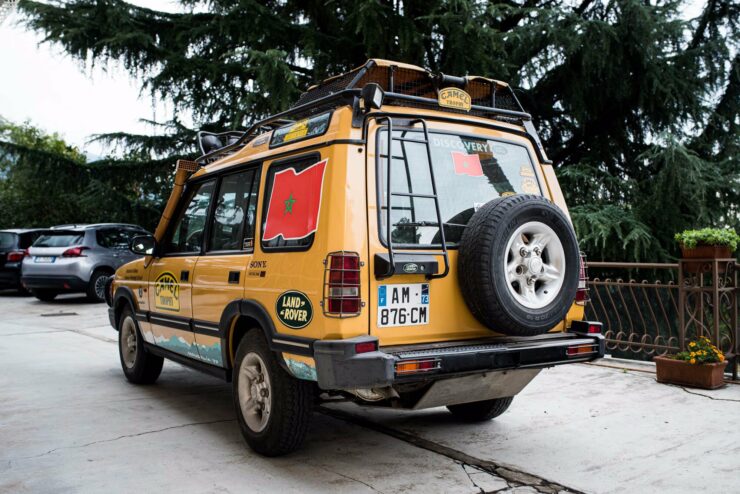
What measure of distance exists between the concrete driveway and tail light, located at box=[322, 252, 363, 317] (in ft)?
3.48

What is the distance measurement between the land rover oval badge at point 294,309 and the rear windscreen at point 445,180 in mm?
593

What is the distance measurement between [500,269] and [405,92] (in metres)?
1.42

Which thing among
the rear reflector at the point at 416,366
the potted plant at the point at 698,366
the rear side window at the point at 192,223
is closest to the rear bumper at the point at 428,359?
the rear reflector at the point at 416,366

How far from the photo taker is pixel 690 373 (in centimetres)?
A: 618

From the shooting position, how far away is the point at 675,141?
416 inches

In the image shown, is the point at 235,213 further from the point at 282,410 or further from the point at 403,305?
the point at 403,305

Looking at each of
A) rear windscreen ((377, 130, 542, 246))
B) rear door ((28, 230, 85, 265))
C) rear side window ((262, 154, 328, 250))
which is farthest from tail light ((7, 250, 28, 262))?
Answer: rear windscreen ((377, 130, 542, 246))

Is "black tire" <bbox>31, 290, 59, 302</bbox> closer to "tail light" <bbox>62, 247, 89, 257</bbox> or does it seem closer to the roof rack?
"tail light" <bbox>62, 247, 89, 257</bbox>

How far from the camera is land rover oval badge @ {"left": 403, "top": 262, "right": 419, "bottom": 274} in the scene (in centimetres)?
378

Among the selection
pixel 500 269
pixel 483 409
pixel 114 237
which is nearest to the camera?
pixel 500 269

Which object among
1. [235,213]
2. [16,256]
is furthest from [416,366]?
[16,256]

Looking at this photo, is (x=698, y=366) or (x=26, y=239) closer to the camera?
(x=698, y=366)

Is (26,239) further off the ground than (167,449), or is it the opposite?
(26,239)

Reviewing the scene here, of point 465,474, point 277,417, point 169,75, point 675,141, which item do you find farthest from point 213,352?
point 169,75
